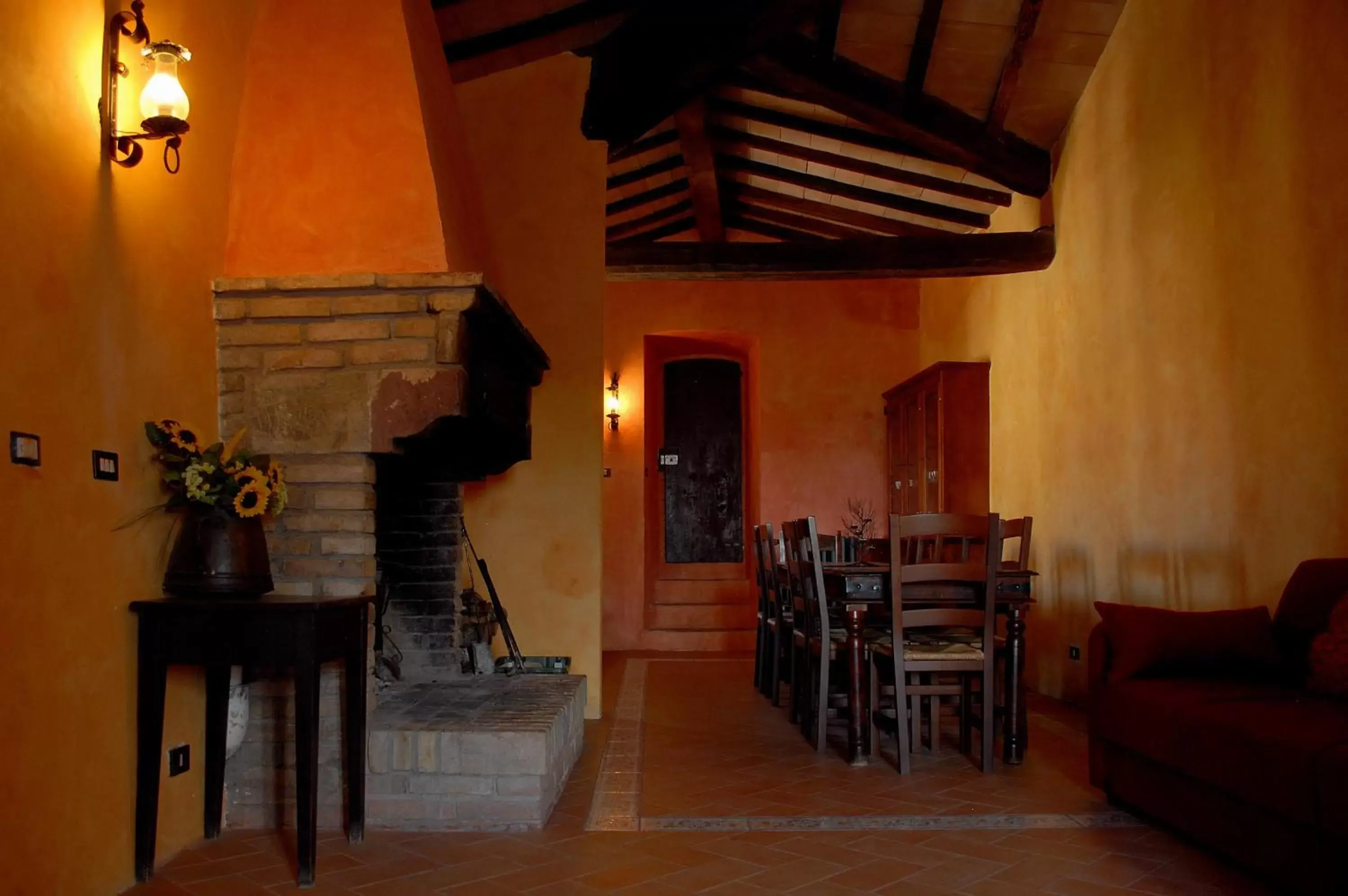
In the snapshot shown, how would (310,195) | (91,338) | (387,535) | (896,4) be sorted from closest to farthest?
1. (91,338)
2. (310,195)
3. (387,535)
4. (896,4)

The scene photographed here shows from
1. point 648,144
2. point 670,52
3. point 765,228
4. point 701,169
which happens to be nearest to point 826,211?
point 765,228

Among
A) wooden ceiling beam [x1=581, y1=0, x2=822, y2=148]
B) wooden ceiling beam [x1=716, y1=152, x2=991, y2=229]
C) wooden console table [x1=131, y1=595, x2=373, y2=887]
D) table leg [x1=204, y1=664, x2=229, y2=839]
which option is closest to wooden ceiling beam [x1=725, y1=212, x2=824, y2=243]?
wooden ceiling beam [x1=716, y1=152, x2=991, y2=229]

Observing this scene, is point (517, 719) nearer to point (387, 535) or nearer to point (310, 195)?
point (387, 535)

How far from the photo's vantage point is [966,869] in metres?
2.88

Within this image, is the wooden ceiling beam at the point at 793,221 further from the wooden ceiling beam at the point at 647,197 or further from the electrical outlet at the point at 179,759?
the electrical outlet at the point at 179,759

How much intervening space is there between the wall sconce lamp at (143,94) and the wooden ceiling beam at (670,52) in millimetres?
2720

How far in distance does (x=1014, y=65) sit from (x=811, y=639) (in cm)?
323

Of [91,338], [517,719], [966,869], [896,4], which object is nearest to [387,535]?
[517,719]

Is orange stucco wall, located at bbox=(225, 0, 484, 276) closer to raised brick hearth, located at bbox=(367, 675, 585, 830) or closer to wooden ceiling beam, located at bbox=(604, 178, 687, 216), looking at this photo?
raised brick hearth, located at bbox=(367, 675, 585, 830)

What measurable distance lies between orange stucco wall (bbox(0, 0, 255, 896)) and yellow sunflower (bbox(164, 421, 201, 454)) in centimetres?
7

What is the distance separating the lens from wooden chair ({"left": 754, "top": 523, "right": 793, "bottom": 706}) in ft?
19.1

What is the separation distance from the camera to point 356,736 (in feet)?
10.1

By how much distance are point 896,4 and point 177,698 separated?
4.63m

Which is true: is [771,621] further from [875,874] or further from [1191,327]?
[875,874]
